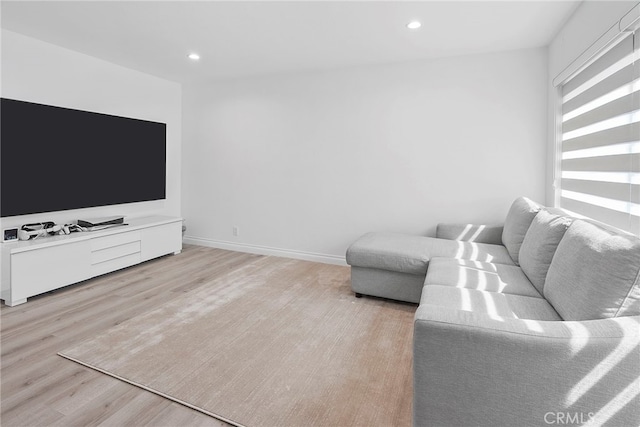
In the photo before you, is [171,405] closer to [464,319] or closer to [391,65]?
[464,319]

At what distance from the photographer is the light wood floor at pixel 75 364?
5.36 ft

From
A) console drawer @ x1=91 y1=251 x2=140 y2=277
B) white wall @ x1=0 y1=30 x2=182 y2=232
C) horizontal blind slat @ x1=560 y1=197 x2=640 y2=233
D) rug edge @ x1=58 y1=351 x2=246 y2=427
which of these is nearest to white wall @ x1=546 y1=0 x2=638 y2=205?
horizontal blind slat @ x1=560 y1=197 x2=640 y2=233

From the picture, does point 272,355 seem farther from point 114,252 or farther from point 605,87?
point 605,87

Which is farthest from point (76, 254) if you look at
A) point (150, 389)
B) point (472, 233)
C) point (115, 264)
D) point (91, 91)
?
point (472, 233)

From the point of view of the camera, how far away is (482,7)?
2.62 m

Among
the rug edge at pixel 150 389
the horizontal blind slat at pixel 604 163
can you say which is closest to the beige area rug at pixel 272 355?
the rug edge at pixel 150 389

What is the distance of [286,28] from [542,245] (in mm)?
2616

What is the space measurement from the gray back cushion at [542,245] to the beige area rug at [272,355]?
2.96ft

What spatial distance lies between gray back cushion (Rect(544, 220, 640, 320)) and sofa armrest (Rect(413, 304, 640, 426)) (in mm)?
97

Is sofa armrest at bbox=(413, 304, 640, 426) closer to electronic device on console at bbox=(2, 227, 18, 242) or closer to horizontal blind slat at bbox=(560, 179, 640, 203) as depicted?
horizontal blind slat at bbox=(560, 179, 640, 203)

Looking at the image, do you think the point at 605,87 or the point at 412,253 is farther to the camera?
the point at 412,253

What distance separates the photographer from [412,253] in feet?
9.63

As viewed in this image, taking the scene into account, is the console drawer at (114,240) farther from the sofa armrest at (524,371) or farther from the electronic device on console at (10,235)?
the sofa armrest at (524,371)

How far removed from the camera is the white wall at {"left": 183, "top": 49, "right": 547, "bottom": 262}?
3555 mm
